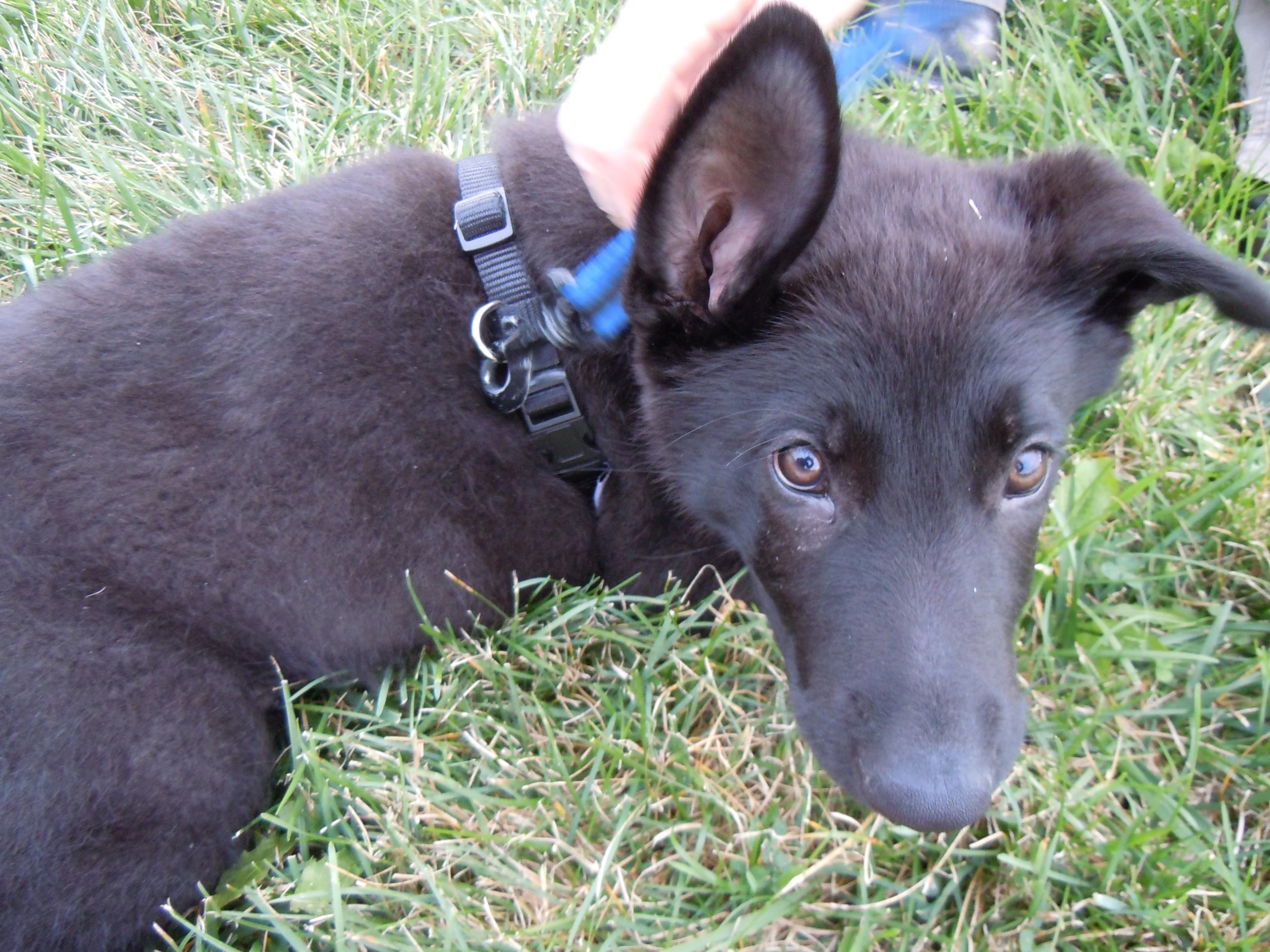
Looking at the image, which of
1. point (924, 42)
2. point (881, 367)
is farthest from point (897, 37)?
point (881, 367)

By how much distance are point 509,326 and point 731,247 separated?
22.1 inches

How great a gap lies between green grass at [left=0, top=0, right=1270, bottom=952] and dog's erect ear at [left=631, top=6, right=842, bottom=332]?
2.73 ft

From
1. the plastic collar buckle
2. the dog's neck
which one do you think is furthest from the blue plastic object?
the plastic collar buckle

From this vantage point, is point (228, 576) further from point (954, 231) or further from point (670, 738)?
point (954, 231)

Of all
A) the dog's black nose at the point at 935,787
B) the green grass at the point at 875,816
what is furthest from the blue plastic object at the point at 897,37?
the dog's black nose at the point at 935,787

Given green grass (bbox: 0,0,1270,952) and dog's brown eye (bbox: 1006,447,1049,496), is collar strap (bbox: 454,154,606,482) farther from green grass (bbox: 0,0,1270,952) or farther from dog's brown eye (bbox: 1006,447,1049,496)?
dog's brown eye (bbox: 1006,447,1049,496)

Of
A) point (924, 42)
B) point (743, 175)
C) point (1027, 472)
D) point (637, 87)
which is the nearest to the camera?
point (743, 175)

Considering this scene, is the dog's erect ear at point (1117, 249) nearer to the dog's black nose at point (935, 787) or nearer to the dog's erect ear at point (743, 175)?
the dog's erect ear at point (743, 175)

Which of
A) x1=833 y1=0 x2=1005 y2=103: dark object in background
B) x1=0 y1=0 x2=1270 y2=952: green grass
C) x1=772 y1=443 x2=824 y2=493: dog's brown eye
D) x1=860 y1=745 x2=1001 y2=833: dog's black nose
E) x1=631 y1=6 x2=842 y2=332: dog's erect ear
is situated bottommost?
Result: x1=0 y1=0 x2=1270 y2=952: green grass

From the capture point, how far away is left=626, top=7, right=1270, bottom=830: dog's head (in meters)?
1.55

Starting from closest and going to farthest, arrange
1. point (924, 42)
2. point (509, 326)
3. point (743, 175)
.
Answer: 1. point (743, 175)
2. point (509, 326)
3. point (924, 42)

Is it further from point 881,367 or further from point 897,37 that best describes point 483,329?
point 897,37

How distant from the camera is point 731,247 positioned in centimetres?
176

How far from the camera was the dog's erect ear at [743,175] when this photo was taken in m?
1.47
